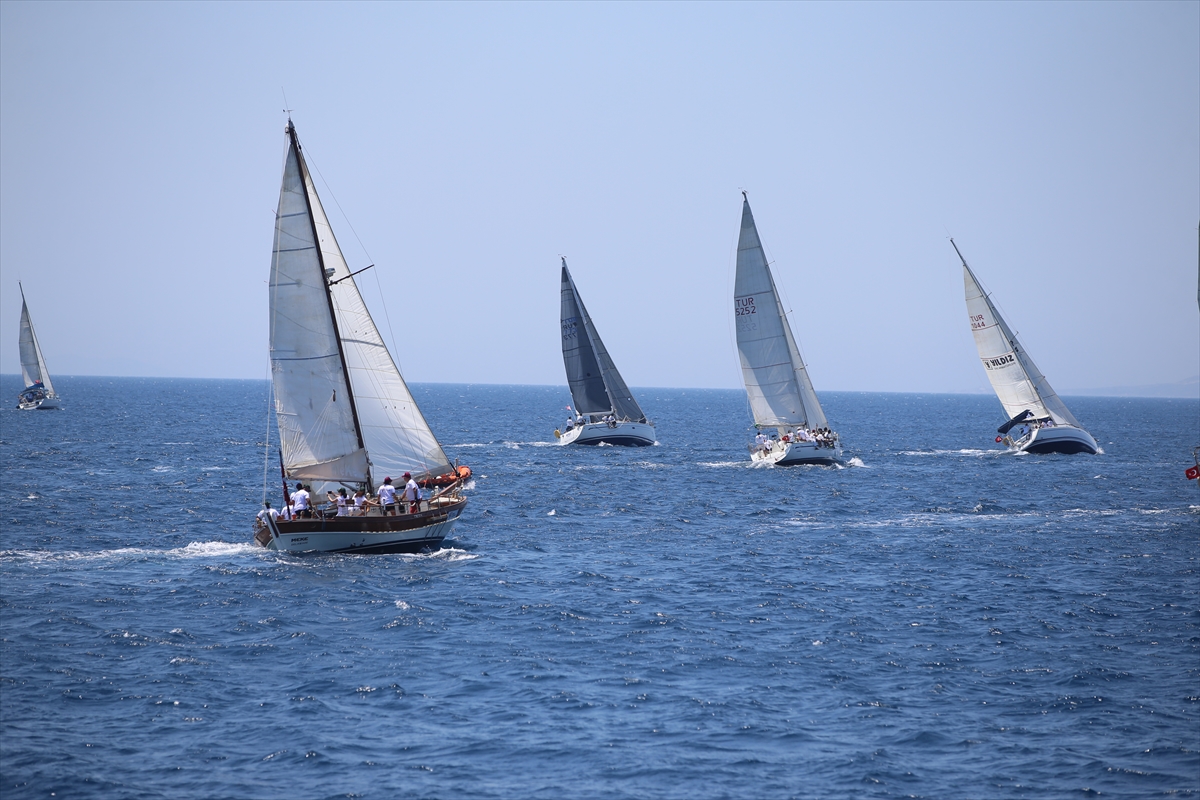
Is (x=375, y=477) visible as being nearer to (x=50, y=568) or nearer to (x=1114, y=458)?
(x=50, y=568)

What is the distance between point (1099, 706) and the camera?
63.5 feet

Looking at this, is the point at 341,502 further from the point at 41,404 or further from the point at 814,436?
the point at 41,404

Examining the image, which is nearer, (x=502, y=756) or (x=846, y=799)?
(x=846, y=799)

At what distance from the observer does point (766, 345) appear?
196ft

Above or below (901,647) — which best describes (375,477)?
above

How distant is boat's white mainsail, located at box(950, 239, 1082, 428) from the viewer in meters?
68.6

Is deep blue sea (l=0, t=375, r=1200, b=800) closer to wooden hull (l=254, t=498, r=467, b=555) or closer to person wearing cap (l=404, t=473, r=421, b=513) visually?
wooden hull (l=254, t=498, r=467, b=555)

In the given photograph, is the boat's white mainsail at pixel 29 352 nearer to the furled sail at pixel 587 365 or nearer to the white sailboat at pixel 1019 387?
the furled sail at pixel 587 365

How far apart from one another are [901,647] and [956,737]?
5.45 meters

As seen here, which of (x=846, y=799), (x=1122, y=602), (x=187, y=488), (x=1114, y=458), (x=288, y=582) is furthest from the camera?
(x=1114, y=458)

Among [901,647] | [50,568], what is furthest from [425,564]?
[901,647]

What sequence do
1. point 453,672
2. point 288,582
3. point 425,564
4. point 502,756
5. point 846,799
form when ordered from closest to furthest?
point 846,799 → point 502,756 → point 453,672 → point 288,582 → point 425,564

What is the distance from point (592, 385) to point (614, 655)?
51356mm

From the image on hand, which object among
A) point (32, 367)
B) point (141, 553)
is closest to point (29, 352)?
point (32, 367)
